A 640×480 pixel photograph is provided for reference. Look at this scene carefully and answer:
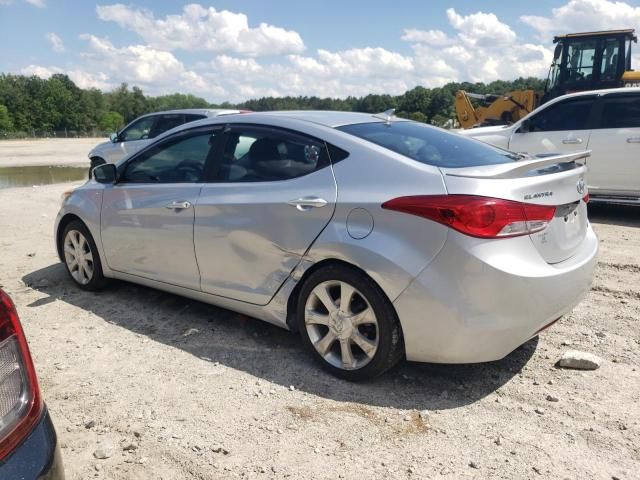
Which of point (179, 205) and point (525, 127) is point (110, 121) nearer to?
point (525, 127)

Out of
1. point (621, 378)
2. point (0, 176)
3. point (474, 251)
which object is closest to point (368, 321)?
point (474, 251)

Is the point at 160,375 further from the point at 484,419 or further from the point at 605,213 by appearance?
the point at 605,213

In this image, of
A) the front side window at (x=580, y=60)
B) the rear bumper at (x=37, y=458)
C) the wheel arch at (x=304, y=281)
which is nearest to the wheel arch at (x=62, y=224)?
the wheel arch at (x=304, y=281)

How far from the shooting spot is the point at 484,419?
9.83ft

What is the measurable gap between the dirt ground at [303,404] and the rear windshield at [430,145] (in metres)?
1.32

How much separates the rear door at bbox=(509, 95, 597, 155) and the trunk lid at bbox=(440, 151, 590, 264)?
214 inches

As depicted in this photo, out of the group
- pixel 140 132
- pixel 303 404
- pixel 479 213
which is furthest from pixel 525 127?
Result: pixel 140 132

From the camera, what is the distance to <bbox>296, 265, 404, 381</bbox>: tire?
3131 millimetres

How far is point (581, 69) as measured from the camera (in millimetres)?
16047

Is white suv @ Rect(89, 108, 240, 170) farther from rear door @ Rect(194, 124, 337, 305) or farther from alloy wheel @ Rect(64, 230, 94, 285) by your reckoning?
rear door @ Rect(194, 124, 337, 305)

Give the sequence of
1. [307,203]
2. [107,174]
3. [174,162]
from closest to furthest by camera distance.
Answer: [307,203] → [174,162] → [107,174]

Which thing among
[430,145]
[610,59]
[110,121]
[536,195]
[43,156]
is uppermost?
[610,59]

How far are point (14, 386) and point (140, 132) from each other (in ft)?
35.5

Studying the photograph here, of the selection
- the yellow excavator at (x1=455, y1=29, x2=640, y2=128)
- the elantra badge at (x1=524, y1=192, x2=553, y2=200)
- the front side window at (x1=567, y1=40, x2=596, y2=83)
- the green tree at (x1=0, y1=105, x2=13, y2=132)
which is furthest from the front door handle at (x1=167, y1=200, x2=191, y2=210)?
the green tree at (x1=0, y1=105, x2=13, y2=132)
